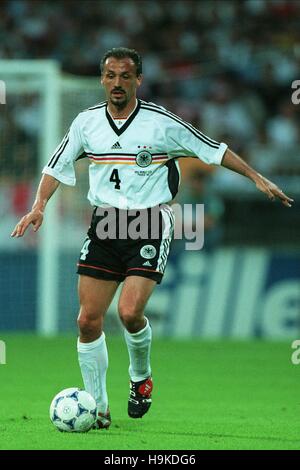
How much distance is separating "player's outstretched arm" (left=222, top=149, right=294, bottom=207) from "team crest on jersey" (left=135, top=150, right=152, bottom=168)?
0.48 m

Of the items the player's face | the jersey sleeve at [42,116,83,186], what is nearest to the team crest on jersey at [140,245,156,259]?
the jersey sleeve at [42,116,83,186]

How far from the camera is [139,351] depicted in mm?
7215

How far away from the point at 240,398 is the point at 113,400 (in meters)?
0.98

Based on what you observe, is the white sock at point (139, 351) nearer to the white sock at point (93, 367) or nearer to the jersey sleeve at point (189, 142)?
the white sock at point (93, 367)

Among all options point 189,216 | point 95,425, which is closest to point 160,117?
point 95,425

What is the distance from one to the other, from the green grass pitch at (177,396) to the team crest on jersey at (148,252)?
1.05 meters

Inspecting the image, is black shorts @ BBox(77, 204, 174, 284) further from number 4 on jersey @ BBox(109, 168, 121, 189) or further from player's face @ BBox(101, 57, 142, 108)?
player's face @ BBox(101, 57, 142, 108)

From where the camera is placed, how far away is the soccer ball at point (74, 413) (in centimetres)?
656

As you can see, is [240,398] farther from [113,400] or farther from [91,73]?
[91,73]

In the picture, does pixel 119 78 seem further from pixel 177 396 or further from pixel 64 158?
pixel 177 396

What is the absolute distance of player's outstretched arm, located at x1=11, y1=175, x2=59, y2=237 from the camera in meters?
6.76

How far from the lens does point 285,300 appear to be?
1371cm

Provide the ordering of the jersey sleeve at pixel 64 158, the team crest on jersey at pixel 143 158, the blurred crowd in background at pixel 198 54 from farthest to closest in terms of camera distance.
Answer: the blurred crowd in background at pixel 198 54 → the jersey sleeve at pixel 64 158 → the team crest on jersey at pixel 143 158

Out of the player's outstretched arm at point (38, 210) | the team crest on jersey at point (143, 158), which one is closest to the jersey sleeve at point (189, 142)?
the team crest on jersey at point (143, 158)
